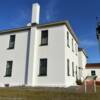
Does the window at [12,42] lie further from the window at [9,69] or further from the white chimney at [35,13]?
the white chimney at [35,13]

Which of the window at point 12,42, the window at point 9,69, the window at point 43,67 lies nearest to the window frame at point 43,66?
the window at point 43,67

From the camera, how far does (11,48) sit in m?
21.8

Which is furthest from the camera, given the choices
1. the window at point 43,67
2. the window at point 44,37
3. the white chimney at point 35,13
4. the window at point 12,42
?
the window at point 12,42

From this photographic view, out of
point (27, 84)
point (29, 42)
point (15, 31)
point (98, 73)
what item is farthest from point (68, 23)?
point (98, 73)

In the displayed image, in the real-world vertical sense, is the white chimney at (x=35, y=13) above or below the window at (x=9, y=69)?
above

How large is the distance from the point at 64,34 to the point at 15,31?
6.43 m

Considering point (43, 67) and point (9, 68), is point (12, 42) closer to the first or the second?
point (9, 68)

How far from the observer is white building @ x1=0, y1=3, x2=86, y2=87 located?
→ 18.7m

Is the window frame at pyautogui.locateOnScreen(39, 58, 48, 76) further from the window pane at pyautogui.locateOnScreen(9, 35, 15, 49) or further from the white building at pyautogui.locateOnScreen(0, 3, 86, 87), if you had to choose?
the window pane at pyautogui.locateOnScreen(9, 35, 15, 49)

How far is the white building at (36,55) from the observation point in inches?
734

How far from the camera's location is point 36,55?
786 inches

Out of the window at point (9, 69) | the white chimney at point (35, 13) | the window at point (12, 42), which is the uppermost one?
the white chimney at point (35, 13)

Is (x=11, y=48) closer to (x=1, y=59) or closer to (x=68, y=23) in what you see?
(x=1, y=59)

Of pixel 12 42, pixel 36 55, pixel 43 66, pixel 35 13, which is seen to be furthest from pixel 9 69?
pixel 35 13
